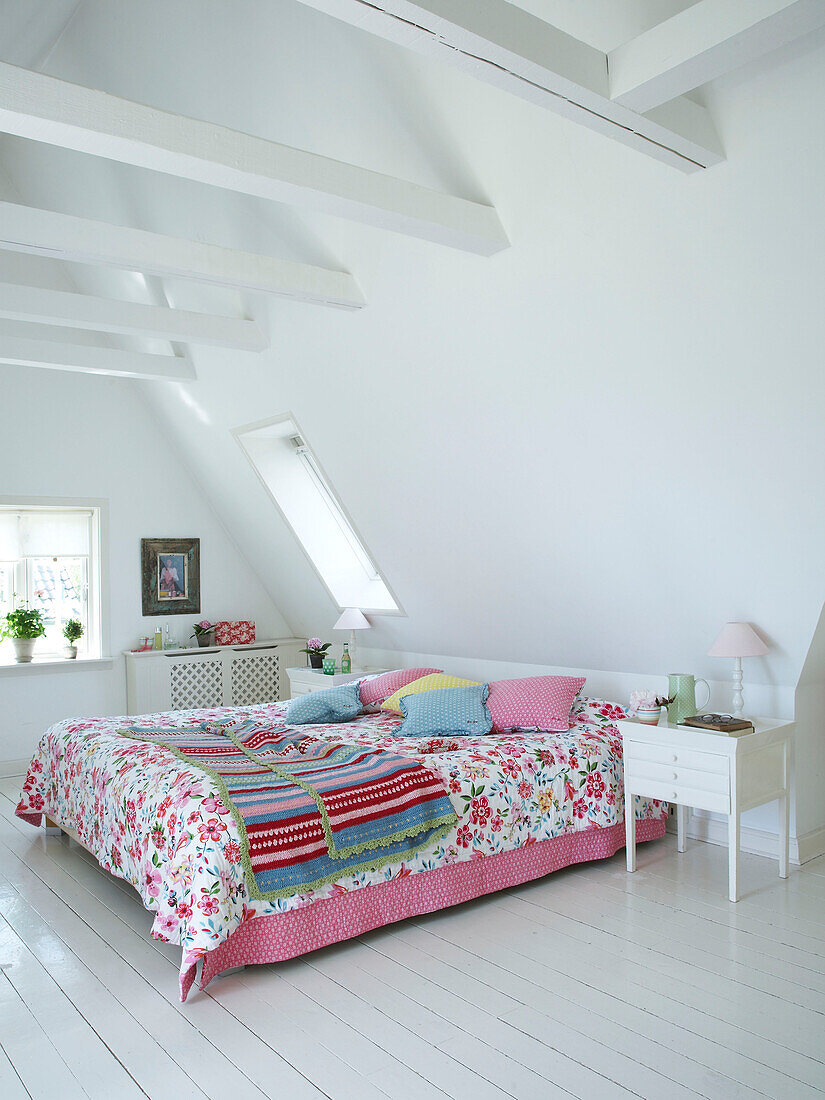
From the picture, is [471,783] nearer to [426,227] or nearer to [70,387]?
[426,227]

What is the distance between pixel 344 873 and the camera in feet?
9.94

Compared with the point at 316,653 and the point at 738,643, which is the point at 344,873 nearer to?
the point at 738,643

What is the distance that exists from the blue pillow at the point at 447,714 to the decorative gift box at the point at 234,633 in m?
Answer: 2.59

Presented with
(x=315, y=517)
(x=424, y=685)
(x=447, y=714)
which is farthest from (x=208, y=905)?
(x=315, y=517)

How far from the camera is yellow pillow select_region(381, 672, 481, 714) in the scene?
4590mm

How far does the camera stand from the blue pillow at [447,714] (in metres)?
4.13

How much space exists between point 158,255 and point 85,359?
162cm

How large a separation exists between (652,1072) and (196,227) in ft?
12.9

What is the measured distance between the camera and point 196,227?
14.3 ft

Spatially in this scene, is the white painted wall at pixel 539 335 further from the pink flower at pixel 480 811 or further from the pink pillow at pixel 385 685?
the pink flower at pixel 480 811

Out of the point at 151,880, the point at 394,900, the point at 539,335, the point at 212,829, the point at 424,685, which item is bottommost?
the point at 394,900

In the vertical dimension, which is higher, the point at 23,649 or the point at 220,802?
the point at 23,649

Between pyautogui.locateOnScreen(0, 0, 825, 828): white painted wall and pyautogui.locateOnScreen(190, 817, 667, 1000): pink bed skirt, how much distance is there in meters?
1.03

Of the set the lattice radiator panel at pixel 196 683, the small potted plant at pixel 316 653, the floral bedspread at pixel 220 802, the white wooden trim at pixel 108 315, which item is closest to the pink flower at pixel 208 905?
the floral bedspread at pixel 220 802
